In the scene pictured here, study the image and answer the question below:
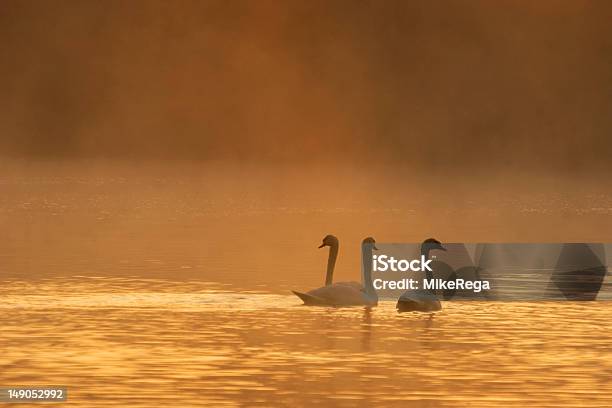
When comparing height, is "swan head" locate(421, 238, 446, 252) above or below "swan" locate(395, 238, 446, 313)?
above

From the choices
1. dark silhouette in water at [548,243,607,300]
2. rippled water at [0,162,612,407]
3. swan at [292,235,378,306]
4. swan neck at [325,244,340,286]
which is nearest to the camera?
rippled water at [0,162,612,407]

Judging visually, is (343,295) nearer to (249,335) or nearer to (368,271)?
(368,271)

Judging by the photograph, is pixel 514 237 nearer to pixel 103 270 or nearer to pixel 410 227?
pixel 410 227

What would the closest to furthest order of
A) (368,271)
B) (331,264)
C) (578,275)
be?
(368,271) → (331,264) → (578,275)

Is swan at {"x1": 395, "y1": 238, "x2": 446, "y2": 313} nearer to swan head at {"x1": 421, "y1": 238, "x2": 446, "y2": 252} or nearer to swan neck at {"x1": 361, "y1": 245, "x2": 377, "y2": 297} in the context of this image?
swan neck at {"x1": 361, "y1": 245, "x2": 377, "y2": 297}

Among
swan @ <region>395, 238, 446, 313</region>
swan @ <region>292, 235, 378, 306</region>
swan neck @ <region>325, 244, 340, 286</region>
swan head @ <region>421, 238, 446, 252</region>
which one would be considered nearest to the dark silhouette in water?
swan head @ <region>421, 238, 446, 252</region>

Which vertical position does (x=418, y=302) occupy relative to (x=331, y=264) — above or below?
below

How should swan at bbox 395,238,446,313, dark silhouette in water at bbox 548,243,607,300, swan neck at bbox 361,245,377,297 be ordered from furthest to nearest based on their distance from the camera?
1. dark silhouette in water at bbox 548,243,607,300
2. swan neck at bbox 361,245,377,297
3. swan at bbox 395,238,446,313

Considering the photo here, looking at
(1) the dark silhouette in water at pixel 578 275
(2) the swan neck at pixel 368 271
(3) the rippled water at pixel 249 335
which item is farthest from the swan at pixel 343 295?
(1) the dark silhouette in water at pixel 578 275

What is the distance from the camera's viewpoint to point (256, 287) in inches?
1243

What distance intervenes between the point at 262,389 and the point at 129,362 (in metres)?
2.13

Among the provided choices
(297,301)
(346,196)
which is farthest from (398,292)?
(346,196)

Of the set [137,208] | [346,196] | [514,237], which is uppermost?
[346,196]

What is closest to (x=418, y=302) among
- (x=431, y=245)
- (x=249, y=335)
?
(x=431, y=245)
